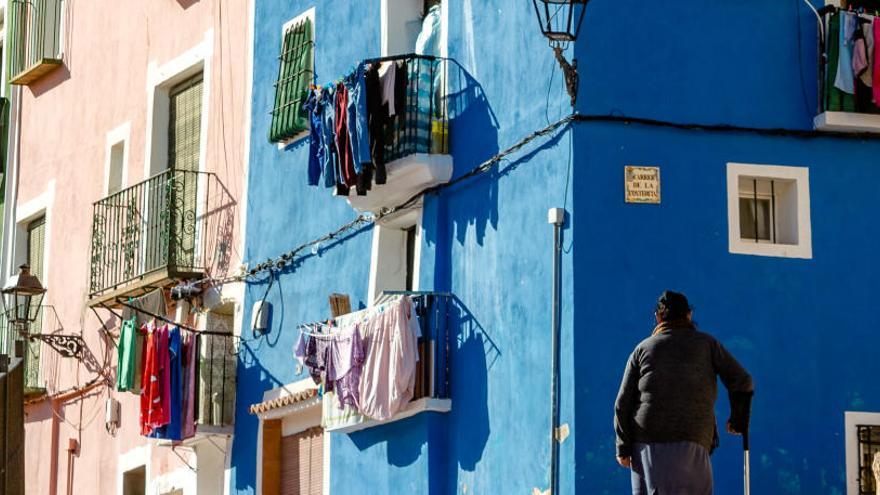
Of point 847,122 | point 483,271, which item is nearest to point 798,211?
point 847,122

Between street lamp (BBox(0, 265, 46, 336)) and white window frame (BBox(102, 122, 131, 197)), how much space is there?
1463 mm

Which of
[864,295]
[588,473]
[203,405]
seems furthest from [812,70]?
[203,405]

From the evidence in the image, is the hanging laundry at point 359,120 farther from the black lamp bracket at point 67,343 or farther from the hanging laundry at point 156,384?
the black lamp bracket at point 67,343

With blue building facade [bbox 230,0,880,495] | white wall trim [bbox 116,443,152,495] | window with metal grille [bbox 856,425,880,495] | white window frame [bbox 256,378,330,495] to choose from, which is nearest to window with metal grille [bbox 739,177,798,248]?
blue building facade [bbox 230,0,880,495]

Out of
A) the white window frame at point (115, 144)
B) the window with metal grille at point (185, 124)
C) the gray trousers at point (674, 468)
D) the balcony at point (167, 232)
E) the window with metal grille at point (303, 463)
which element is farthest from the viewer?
the white window frame at point (115, 144)

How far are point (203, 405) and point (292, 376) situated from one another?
5.19ft

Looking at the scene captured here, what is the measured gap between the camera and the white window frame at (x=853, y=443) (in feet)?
60.1

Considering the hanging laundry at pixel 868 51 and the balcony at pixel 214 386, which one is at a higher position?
the hanging laundry at pixel 868 51

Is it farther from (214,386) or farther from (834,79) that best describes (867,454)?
(214,386)

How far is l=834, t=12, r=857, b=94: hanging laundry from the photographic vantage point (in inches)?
738

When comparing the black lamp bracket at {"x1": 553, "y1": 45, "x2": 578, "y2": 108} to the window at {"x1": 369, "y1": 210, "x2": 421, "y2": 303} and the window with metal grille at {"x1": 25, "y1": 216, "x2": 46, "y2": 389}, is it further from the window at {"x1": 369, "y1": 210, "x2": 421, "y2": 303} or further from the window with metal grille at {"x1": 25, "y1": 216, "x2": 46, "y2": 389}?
the window with metal grille at {"x1": 25, "y1": 216, "x2": 46, "y2": 389}

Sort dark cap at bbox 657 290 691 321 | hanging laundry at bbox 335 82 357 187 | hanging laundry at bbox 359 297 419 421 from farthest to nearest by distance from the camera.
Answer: hanging laundry at bbox 335 82 357 187, hanging laundry at bbox 359 297 419 421, dark cap at bbox 657 290 691 321

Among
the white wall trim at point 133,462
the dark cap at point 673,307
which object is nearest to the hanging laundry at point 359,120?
the dark cap at point 673,307

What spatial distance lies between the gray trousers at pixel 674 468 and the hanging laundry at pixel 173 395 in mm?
9090
